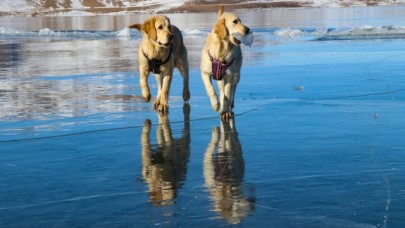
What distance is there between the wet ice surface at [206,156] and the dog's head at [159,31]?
83cm

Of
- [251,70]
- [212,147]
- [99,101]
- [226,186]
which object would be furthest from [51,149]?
[251,70]

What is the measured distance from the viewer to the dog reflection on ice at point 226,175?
3967 mm

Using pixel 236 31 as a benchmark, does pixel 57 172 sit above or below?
below

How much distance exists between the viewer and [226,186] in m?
4.55

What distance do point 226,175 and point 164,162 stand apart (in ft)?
2.26

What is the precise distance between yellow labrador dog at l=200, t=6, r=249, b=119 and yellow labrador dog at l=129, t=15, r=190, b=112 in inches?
25.0

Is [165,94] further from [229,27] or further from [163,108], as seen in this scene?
[229,27]

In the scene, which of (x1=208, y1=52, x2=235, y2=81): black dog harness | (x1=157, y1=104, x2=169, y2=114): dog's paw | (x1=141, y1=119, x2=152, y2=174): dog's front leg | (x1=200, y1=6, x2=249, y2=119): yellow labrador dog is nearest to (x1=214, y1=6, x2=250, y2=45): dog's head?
(x1=200, y1=6, x2=249, y2=119): yellow labrador dog

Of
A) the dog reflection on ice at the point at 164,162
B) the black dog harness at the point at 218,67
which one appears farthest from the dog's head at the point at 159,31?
the dog reflection on ice at the point at 164,162

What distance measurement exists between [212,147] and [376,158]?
4.59 feet

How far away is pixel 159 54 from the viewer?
867 cm

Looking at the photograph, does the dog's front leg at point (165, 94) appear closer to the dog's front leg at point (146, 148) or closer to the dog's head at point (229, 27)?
the dog's front leg at point (146, 148)

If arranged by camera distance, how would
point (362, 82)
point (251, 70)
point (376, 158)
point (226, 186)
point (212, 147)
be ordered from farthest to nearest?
point (251, 70), point (362, 82), point (212, 147), point (376, 158), point (226, 186)

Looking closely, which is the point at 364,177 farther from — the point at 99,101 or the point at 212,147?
the point at 99,101
